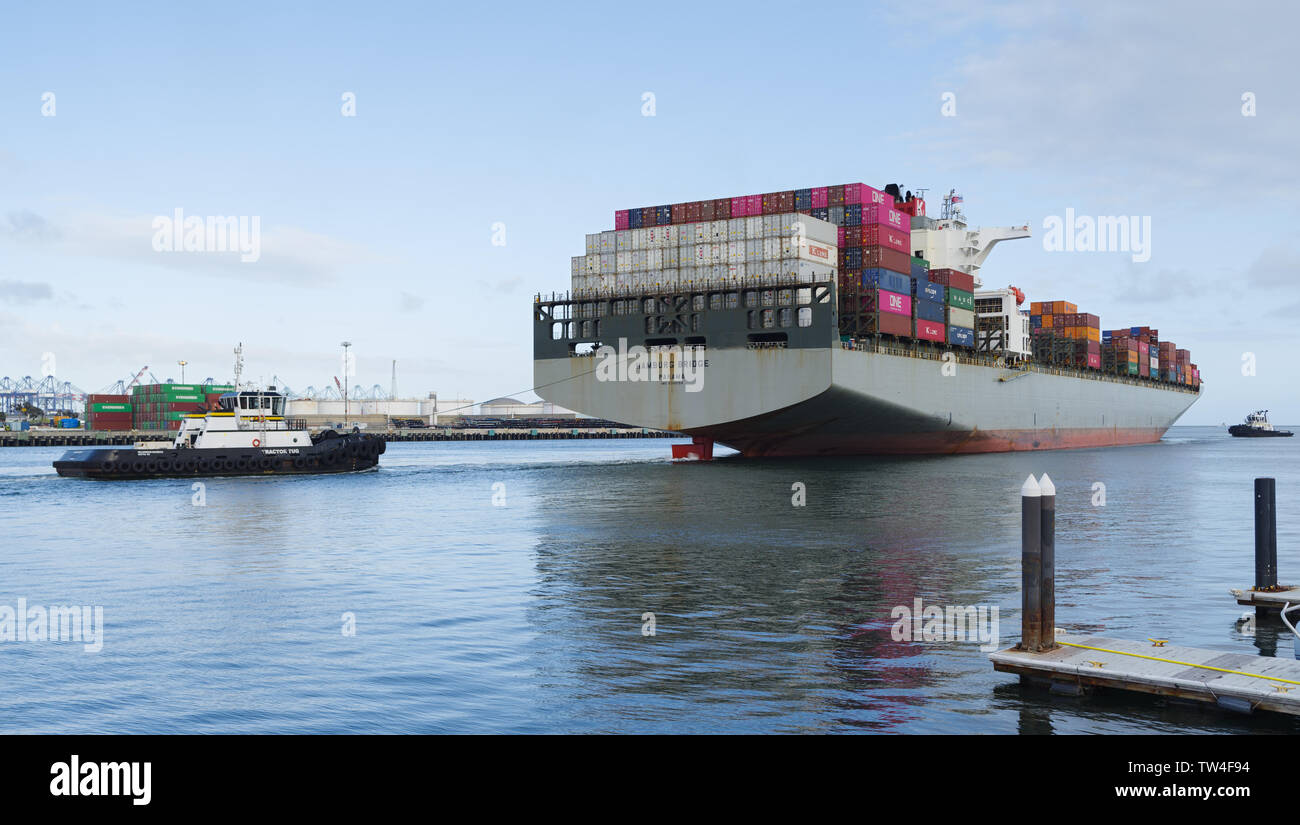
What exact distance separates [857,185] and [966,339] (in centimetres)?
1744

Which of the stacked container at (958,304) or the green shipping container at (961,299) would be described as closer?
the stacked container at (958,304)

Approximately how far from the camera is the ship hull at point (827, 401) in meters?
60.7

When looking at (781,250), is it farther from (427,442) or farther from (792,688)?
(427,442)

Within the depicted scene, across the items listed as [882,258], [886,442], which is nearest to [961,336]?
[886,442]

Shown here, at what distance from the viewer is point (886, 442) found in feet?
240

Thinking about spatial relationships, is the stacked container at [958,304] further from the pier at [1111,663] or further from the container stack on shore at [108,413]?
the container stack on shore at [108,413]

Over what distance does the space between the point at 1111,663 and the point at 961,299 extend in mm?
68737

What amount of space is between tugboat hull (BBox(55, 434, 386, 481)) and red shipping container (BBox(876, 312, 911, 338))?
36.7 meters

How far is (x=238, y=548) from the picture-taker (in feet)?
101

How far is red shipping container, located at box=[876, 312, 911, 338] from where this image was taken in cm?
6588

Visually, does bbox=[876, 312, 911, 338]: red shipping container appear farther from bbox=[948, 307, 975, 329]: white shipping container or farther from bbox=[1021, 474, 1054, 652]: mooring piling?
bbox=[1021, 474, 1054, 652]: mooring piling

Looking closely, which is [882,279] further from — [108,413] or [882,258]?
[108,413]

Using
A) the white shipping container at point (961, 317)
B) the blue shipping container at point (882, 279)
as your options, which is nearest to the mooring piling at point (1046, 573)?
the blue shipping container at point (882, 279)

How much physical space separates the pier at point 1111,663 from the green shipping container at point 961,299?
64546 millimetres
